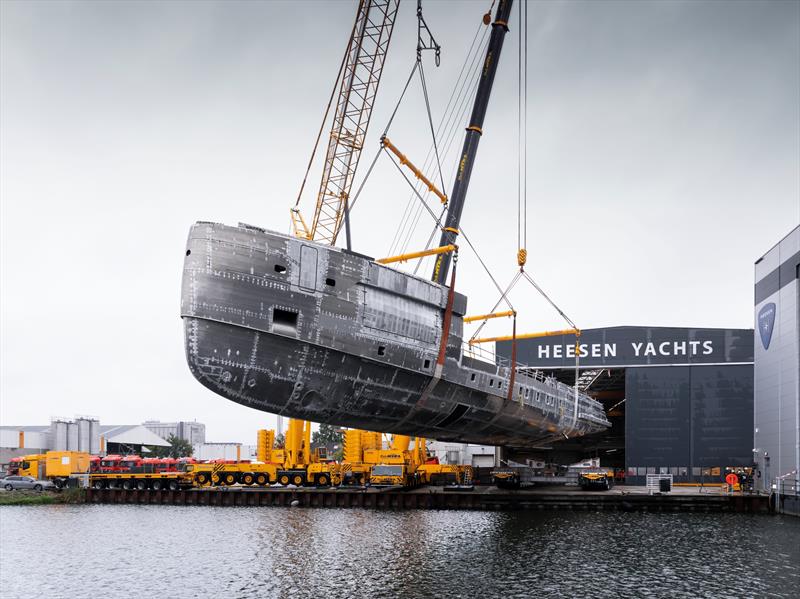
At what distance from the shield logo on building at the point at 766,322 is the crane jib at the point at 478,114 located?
21.8 meters

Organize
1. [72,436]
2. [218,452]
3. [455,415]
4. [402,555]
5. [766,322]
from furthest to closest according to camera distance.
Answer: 1. [218,452]
2. [72,436]
3. [766,322]
4. [402,555]
5. [455,415]

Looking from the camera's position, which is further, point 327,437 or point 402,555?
point 327,437

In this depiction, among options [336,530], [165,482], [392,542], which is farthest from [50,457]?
[392,542]

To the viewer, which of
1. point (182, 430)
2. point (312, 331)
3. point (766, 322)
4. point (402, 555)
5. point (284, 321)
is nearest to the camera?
point (284, 321)

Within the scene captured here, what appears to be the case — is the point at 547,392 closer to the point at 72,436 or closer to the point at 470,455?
the point at 470,455

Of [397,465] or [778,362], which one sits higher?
[778,362]

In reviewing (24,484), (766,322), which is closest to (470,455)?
(766,322)

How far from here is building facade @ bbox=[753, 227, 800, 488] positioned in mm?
41469

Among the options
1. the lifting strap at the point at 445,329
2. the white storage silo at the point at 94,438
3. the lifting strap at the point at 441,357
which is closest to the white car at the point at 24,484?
the white storage silo at the point at 94,438

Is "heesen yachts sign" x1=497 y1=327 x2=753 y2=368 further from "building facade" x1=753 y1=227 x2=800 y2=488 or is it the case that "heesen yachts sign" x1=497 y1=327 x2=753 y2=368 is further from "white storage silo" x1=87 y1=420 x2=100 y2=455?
"white storage silo" x1=87 y1=420 x2=100 y2=455

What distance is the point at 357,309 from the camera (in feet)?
73.6

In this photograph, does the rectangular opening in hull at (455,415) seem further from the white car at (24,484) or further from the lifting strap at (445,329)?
the white car at (24,484)

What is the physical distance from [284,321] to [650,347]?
1664 inches

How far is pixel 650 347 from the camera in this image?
188ft
